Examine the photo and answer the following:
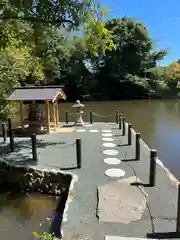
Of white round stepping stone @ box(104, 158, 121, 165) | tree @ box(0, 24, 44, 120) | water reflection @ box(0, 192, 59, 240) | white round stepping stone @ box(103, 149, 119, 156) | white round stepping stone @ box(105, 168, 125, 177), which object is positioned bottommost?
water reflection @ box(0, 192, 59, 240)

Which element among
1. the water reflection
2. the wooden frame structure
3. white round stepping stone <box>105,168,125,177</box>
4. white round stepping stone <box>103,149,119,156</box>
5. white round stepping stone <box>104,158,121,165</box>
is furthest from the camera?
the wooden frame structure

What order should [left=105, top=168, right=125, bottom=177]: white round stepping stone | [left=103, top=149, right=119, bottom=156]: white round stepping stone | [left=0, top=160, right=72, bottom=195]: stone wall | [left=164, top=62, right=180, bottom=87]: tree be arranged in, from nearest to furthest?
[left=105, top=168, right=125, bottom=177]: white round stepping stone < [left=0, top=160, right=72, bottom=195]: stone wall < [left=103, top=149, right=119, bottom=156]: white round stepping stone < [left=164, top=62, right=180, bottom=87]: tree

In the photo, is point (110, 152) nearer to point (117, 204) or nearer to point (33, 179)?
point (33, 179)

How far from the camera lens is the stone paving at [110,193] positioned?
3.97 m

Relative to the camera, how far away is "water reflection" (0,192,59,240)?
4.86 metres

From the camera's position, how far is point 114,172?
615 centimetres

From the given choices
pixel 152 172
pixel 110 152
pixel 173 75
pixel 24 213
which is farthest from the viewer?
pixel 173 75

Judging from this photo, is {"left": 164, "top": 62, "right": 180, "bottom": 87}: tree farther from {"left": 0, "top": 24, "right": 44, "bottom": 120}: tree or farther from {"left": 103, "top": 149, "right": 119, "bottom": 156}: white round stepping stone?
{"left": 103, "top": 149, "right": 119, "bottom": 156}: white round stepping stone

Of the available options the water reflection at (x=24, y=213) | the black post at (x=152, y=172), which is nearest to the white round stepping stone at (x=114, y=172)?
the black post at (x=152, y=172)

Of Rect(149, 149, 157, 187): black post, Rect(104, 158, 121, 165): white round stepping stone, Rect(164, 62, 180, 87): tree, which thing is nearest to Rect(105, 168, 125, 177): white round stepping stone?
Rect(104, 158, 121, 165): white round stepping stone

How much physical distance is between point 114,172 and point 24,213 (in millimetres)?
2382

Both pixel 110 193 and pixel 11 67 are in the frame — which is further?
pixel 11 67

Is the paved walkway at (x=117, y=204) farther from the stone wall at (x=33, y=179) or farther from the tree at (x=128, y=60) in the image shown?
the tree at (x=128, y=60)

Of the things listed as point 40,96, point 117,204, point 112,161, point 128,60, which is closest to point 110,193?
point 117,204
